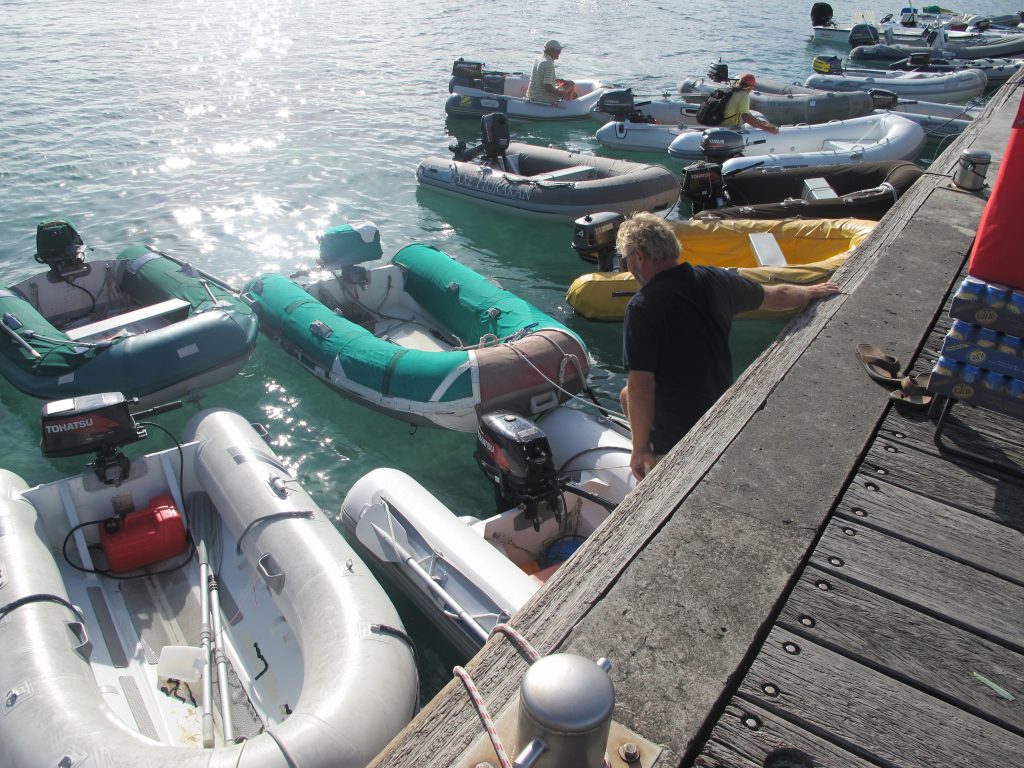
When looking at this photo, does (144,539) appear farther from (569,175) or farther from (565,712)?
(569,175)

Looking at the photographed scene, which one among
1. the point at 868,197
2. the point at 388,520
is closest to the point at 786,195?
the point at 868,197

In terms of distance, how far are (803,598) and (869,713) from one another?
30cm

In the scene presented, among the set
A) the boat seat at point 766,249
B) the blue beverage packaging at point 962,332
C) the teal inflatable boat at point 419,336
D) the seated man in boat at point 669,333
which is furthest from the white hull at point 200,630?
the boat seat at point 766,249

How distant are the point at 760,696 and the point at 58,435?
13.6 ft

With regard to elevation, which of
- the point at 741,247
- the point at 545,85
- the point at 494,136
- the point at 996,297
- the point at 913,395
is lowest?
the point at 741,247

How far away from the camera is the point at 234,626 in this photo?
165 inches

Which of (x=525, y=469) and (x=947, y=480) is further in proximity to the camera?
(x=525, y=469)

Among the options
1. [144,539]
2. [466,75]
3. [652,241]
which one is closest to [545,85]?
[466,75]

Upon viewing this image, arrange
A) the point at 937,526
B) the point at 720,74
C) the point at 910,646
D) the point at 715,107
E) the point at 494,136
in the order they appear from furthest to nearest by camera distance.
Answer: the point at 720,74 < the point at 715,107 < the point at 494,136 < the point at 937,526 < the point at 910,646

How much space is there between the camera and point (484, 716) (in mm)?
1337

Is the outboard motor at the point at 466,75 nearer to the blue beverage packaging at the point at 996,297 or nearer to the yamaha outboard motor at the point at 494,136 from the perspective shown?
the yamaha outboard motor at the point at 494,136

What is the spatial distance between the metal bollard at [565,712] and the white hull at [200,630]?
2.14 metres

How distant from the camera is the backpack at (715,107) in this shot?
11.9 metres

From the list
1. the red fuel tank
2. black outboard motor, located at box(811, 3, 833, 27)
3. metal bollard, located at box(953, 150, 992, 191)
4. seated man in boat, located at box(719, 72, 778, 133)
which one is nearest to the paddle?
the red fuel tank
